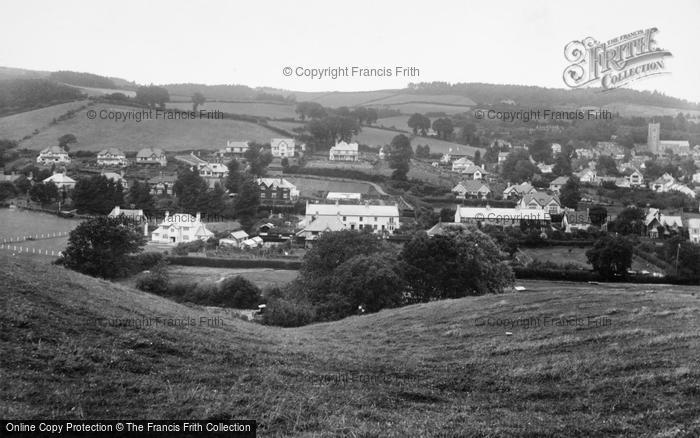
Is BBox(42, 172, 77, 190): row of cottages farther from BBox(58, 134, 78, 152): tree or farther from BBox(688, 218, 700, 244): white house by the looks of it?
BBox(688, 218, 700, 244): white house

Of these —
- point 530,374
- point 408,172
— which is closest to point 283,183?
point 408,172

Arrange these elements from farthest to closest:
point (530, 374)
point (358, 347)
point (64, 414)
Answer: point (358, 347) → point (530, 374) → point (64, 414)

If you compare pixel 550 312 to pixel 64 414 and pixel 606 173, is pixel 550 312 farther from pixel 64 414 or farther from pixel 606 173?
pixel 606 173

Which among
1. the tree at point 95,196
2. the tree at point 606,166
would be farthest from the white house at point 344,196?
the tree at point 606,166

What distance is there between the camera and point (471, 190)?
188 feet

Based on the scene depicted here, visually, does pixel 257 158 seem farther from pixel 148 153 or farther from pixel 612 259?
pixel 612 259

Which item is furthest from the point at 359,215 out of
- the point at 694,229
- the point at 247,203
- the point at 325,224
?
the point at 694,229

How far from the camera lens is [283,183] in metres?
54.2

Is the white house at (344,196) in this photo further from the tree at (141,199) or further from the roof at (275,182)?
the tree at (141,199)

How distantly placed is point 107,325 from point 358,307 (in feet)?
44.1

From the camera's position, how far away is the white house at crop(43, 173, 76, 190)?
152 ft

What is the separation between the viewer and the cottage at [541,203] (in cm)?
5225

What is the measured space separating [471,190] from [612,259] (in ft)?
79.6

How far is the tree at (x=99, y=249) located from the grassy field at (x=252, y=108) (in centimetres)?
5324
